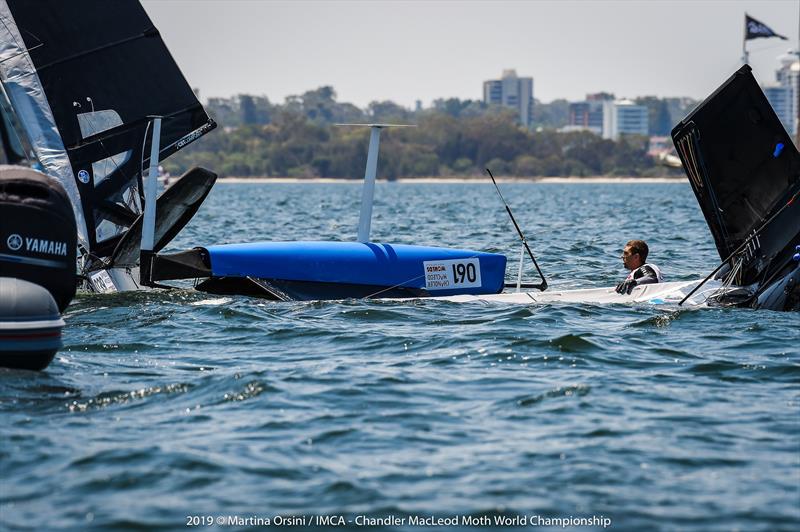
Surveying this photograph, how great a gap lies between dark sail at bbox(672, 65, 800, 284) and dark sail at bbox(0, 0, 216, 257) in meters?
5.68

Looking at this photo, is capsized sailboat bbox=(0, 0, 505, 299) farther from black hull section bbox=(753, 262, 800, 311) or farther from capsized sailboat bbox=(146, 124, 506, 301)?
black hull section bbox=(753, 262, 800, 311)

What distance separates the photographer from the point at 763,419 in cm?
648

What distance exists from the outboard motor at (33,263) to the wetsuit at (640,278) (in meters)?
5.28

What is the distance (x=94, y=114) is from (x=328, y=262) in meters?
3.18

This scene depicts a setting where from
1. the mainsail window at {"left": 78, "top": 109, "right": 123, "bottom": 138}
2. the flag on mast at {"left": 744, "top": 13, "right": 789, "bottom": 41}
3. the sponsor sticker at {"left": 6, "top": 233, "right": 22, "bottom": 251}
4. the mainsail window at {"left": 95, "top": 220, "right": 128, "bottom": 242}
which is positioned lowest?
the mainsail window at {"left": 95, "top": 220, "right": 128, "bottom": 242}

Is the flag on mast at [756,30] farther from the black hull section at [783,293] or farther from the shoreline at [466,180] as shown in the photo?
the shoreline at [466,180]

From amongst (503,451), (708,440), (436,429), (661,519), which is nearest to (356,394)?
(436,429)

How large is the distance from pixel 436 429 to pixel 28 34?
299 inches

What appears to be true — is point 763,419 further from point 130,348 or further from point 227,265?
point 227,265

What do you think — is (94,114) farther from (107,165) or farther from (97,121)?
(107,165)

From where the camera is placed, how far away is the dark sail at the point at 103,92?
1202 centimetres

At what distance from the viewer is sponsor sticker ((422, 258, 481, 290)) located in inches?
448

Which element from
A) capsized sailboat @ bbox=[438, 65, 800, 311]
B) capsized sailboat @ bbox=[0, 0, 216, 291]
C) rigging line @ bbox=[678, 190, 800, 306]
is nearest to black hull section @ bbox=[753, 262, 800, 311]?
capsized sailboat @ bbox=[438, 65, 800, 311]

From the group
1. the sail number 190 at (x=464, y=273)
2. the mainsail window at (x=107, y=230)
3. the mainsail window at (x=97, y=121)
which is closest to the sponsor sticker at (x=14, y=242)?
the mainsail window at (x=107, y=230)
